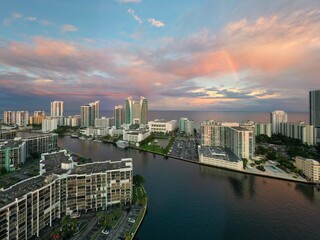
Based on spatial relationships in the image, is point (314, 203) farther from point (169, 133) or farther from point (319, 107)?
point (169, 133)

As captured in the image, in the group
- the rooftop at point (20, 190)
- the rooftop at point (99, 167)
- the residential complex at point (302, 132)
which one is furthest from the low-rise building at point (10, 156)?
the residential complex at point (302, 132)

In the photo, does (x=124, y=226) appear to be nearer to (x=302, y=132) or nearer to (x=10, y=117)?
(x=302, y=132)

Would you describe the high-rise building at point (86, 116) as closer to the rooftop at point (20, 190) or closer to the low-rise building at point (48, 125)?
the low-rise building at point (48, 125)

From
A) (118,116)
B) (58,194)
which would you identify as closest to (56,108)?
(118,116)

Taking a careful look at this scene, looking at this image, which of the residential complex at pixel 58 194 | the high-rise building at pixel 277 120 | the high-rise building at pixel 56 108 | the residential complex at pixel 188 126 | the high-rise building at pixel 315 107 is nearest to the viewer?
the residential complex at pixel 58 194

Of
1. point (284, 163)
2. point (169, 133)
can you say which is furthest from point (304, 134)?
point (169, 133)

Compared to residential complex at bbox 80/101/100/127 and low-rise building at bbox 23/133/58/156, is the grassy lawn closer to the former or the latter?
low-rise building at bbox 23/133/58/156
